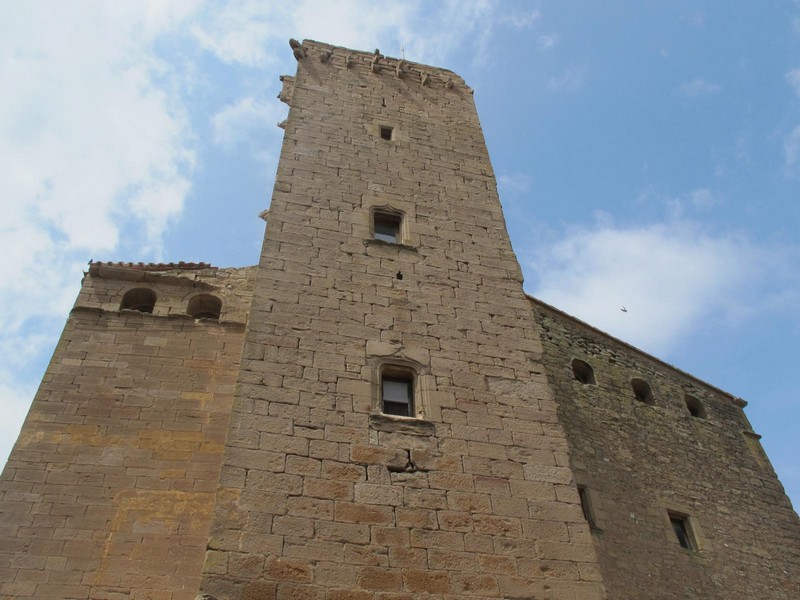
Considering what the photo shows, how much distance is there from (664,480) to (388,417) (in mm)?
7207

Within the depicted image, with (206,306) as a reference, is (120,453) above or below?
below

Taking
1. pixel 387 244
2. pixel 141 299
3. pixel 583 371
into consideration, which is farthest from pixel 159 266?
pixel 583 371

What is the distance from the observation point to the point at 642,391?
13.6 m

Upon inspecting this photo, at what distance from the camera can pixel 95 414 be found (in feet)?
A: 28.2

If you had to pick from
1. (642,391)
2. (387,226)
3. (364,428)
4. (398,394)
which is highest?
(642,391)

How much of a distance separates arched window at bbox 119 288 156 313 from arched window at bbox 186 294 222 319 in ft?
1.97

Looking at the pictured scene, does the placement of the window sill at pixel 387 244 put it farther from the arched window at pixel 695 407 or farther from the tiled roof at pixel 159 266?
the arched window at pixel 695 407

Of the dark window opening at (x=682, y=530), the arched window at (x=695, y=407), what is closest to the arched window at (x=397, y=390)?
the dark window opening at (x=682, y=530)

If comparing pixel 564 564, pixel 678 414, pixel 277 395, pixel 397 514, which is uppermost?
pixel 678 414

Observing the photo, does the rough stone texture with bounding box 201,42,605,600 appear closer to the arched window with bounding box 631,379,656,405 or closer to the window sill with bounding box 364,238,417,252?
the window sill with bounding box 364,238,417,252

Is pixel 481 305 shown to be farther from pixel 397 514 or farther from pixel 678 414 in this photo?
pixel 678 414

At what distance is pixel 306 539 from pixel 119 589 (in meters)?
2.80

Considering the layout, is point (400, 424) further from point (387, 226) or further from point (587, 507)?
point (587, 507)

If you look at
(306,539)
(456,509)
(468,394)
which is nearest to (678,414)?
(468,394)
